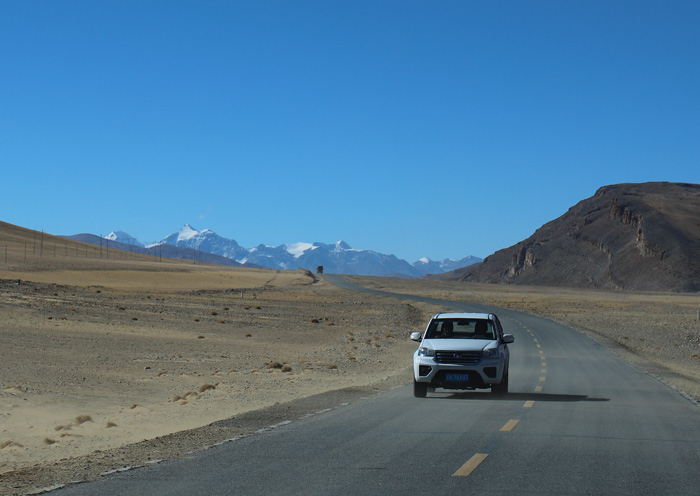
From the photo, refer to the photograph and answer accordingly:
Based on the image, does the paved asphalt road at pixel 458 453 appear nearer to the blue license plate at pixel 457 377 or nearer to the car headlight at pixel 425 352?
the blue license plate at pixel 457 377

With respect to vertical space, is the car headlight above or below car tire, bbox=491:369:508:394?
above

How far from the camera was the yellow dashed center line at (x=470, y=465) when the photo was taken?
29.6 feet

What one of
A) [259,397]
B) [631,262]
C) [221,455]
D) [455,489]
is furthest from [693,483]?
[631,262]

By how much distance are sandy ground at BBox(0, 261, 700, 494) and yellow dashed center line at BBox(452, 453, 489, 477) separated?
3.81 m

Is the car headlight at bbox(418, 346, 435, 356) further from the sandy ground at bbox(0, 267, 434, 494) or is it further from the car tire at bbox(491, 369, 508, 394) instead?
the sandy ground at bbox(0, 267, 434, 494)

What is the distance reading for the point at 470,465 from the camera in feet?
31.2

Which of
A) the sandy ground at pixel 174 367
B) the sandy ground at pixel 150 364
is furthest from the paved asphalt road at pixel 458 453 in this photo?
the sandy ground at pixel 150 364

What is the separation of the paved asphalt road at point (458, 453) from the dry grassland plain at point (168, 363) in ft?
4.21

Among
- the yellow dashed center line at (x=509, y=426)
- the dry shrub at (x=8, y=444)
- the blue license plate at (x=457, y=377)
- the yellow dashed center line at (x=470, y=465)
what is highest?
the blue license plate at (x=457, y=377)

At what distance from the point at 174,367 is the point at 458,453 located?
17926 mm

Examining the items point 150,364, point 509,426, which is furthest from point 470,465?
point 150,364

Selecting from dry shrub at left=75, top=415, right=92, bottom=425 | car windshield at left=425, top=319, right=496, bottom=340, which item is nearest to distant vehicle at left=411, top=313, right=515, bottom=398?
car windshield at left=425, top=319, right=496, bottom=340

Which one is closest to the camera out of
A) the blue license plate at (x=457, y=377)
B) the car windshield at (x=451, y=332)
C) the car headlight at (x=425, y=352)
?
the blue license plate at (x=457, y=377)

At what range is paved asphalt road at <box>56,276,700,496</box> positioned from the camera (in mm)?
8445
